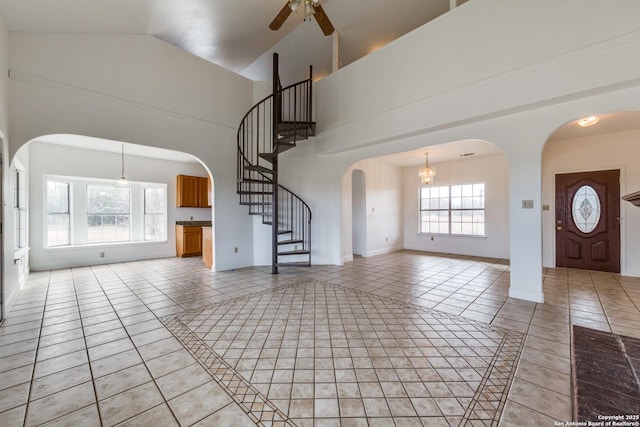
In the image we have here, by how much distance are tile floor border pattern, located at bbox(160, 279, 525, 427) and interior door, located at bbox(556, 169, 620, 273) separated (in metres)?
4.31

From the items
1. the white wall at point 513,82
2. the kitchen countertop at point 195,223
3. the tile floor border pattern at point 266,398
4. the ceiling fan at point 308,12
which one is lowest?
the tile floor border pattern at point 266,398

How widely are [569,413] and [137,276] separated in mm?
6126

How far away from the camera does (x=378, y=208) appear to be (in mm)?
7461

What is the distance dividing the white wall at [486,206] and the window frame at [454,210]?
0.09 meters

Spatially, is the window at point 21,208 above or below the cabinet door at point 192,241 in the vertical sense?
above

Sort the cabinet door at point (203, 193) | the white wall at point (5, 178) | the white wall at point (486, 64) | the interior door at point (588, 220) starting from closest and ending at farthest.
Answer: the white wall at point (486, 64) < the white wall at point (5, 178) < the interior door at point (588, 220) < the cabinet door at point (203, 193)

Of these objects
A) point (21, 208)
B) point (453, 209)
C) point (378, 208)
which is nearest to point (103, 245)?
point (21, 208)

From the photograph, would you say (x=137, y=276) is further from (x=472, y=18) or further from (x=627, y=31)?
(x=627, y=31)

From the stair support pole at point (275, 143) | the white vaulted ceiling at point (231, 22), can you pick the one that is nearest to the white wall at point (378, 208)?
the stair support pole at point (275, 143)

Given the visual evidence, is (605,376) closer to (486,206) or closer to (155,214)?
(486,206)

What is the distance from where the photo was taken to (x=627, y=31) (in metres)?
2.53

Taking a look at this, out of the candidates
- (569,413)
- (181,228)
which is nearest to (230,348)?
(569,413)

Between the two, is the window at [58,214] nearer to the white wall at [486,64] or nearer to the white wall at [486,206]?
the white wall at [486,64]

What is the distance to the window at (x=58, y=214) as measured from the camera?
18.3 ft
